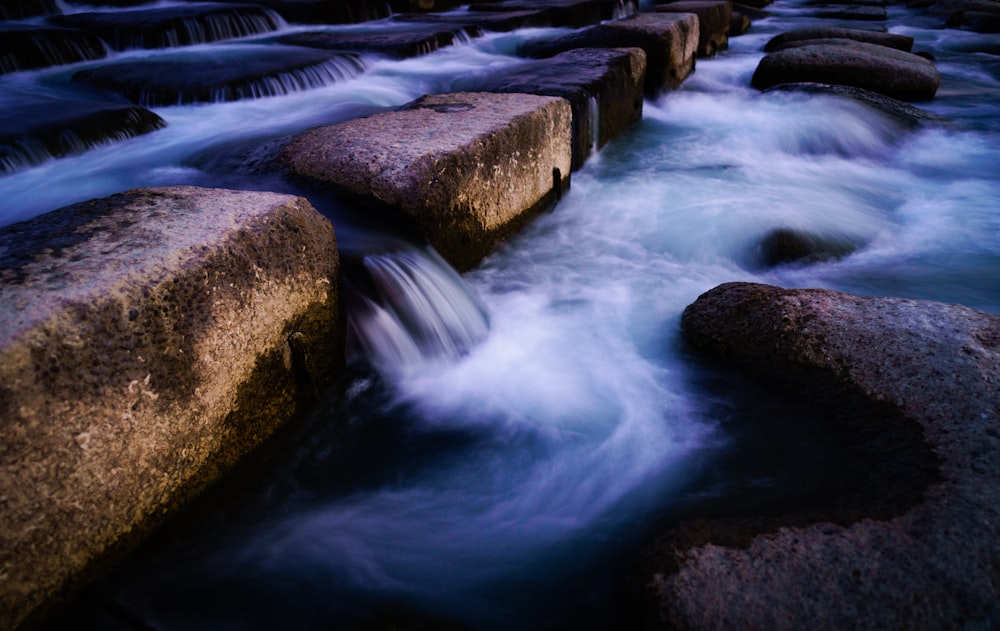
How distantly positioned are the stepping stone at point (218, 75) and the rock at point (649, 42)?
6.22ft

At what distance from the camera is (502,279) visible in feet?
9.94

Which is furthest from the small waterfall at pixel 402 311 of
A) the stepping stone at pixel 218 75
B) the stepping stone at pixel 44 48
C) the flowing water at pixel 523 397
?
the stepping stone at pixel 44 48

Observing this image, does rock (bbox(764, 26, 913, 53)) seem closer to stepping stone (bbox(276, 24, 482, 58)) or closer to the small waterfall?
stepping stone (bbox(276, 24, 482, 58))

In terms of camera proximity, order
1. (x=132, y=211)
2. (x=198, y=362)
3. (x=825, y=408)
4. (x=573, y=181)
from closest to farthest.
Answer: (x=198, y=362) < (x=132, y=211) < (x=825, y=408) < (x=573, y=181)

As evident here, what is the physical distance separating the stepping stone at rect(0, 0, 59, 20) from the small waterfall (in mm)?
7222

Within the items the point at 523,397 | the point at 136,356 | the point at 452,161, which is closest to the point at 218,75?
the point at 452,161

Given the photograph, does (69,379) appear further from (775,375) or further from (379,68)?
(379,68)

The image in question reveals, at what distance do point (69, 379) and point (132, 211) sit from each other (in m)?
0.70

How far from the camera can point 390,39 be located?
6285 millimetres

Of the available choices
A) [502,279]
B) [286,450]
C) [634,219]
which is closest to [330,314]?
[286,450]

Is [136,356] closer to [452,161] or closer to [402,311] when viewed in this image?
[402,311]

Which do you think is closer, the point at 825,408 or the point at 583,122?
the point at 825,408

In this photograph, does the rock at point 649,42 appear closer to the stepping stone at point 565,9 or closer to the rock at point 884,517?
the stepping stone at point 565,9

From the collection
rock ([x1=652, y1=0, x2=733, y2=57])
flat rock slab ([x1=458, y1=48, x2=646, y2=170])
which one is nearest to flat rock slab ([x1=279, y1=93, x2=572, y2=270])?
flat rock slab ([x1=458, y1=48, x2=646, y2=170])
